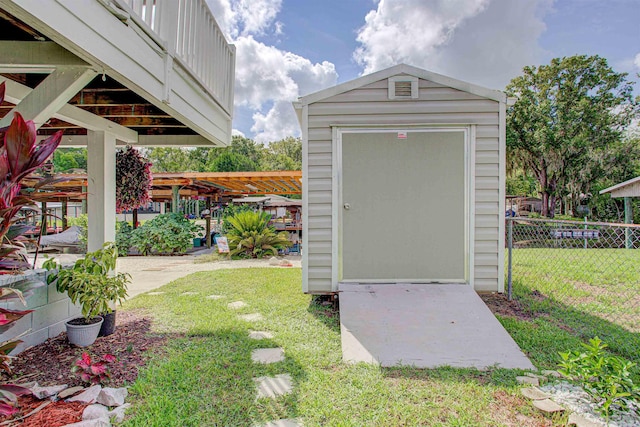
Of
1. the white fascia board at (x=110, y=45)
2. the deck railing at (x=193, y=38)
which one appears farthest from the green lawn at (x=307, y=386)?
the deck railing at (x=193, y=38)

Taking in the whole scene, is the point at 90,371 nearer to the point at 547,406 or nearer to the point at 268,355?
the point at 268,355

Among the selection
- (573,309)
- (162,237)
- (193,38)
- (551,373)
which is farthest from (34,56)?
(162,237)

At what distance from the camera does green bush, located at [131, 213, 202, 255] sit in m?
9.68

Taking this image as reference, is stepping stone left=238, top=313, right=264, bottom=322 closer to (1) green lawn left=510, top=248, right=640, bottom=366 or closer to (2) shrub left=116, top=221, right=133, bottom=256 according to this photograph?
(1) green lawn left=510, top=248, right=640, bottom=366

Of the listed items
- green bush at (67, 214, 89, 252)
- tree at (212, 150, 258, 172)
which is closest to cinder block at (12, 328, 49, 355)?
green bush at (67, 214, 89, 252)

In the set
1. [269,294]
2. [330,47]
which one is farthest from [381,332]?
[330,47]

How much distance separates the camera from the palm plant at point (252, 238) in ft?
29.3

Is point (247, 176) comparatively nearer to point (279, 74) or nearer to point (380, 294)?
point (380, 294)

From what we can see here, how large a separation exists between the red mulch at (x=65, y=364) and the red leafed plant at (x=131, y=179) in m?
1.30

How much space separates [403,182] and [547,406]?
8.16ft

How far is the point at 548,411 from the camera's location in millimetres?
1917

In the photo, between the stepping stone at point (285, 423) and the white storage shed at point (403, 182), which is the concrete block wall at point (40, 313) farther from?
the white storage shed at point (403, 182)

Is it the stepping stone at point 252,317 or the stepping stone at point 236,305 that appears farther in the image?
the stepping stone at point 236,305

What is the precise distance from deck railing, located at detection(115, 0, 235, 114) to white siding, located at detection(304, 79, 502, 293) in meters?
1.11
